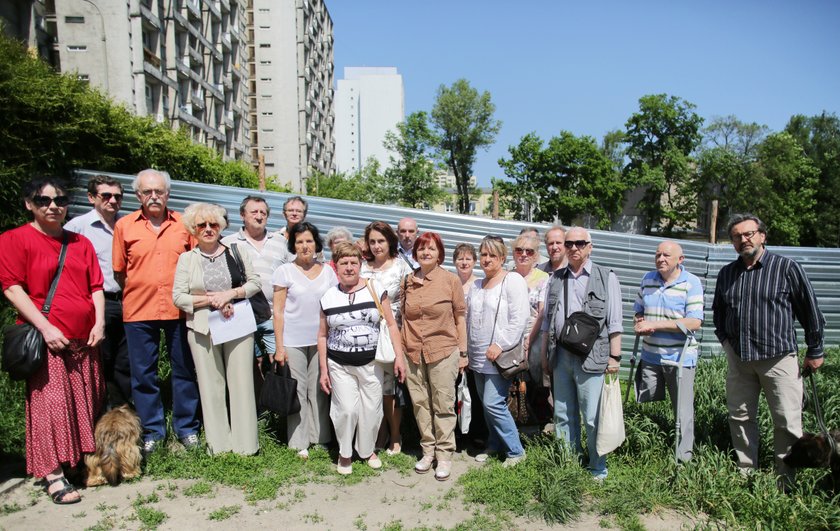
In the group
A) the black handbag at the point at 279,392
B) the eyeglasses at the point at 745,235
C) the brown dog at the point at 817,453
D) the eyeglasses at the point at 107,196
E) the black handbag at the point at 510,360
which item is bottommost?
the brown dog at the point at 817,453

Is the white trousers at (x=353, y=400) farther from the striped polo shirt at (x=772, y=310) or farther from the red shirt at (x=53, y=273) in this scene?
the striped polo shirt at (x=772, y=310)

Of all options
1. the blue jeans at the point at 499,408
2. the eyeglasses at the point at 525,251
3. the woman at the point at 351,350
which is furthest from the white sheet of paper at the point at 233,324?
the eyeglasses at the point at 525,251

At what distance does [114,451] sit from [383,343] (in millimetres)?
2105

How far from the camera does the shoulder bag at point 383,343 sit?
160 inches

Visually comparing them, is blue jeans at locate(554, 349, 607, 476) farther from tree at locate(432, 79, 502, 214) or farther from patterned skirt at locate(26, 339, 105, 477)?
tree at locate(432, 79, 502, 214)

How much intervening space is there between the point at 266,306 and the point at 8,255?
6.10 ft

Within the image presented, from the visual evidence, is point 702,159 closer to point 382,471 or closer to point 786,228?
point 786,228

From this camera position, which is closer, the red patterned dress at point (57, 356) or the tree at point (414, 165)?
the red patterned dress at point (57, 356)

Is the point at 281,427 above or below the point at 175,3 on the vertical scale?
below

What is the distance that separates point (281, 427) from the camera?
4.82 metres

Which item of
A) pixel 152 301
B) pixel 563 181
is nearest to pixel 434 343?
pixel 152 301

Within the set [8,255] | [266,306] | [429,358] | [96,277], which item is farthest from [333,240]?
[8,255]

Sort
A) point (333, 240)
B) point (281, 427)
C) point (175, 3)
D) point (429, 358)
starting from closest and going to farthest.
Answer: point (429, 358) < point (333, 240) < point (281, 427) < point (175, 3)

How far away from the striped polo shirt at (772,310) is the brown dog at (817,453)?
22.1 inches
